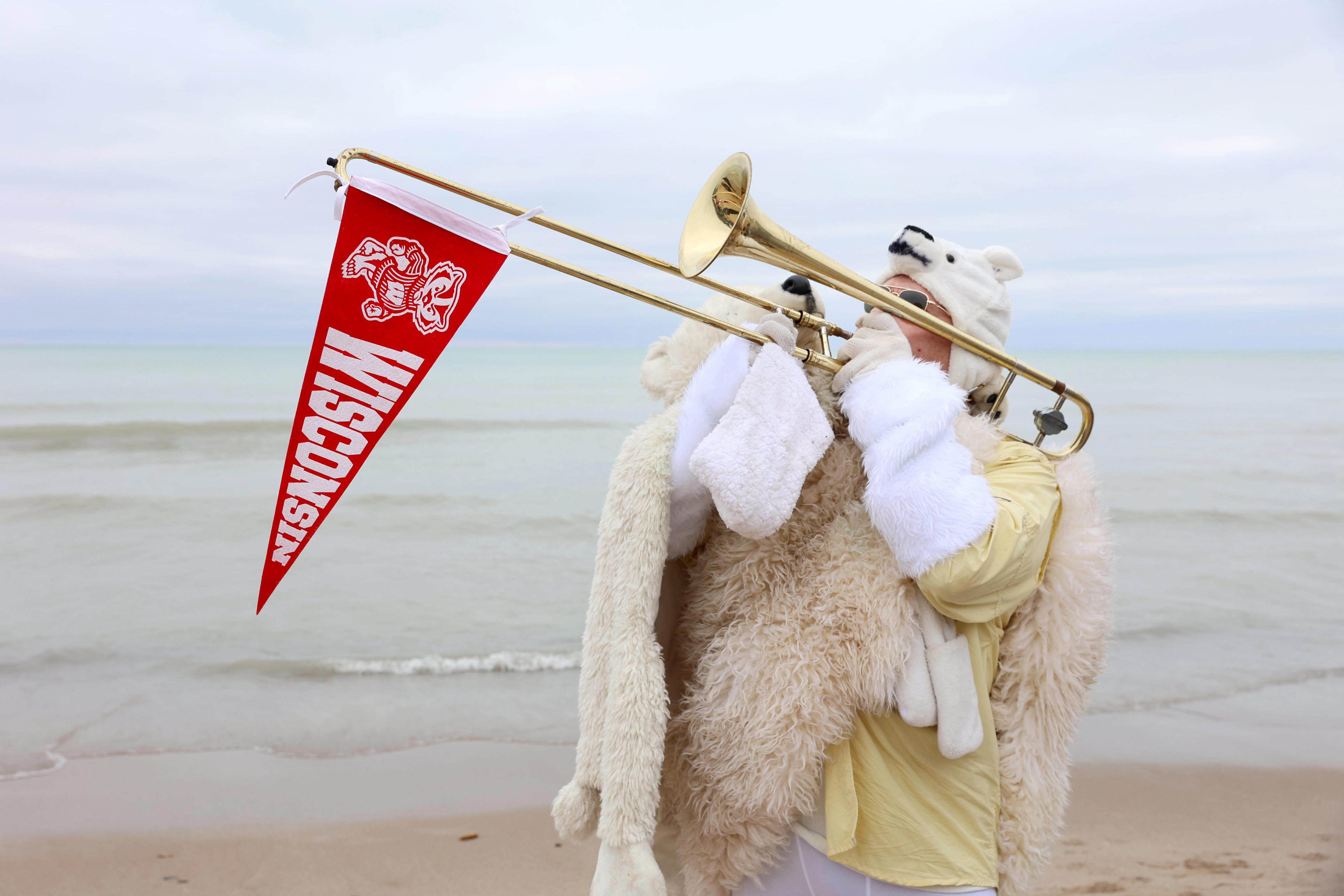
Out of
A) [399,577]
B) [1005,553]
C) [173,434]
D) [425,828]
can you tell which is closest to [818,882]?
[1005,553]

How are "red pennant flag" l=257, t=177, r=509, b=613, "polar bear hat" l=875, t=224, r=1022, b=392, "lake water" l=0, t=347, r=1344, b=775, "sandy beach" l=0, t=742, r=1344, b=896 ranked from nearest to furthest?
"red pennant flag" l=257, t=177, r=509, b=613, "polar bear hat" l=875, t=224, r=1022, b=392, "sandy beach" l=0, t=742, r=1344, b=896, "lake water" l=0, t=347, r=1344, b=775

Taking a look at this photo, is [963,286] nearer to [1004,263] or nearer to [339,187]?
[1004,263]

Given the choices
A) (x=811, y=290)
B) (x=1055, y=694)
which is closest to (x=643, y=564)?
(x=811, y=290)

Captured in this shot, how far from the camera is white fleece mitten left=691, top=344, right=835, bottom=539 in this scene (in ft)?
4.49

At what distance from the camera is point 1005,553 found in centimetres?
142

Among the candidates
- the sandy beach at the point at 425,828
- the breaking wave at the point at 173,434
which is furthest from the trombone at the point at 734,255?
the breaking wave at the point at 173,434

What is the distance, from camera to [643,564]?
4.86ft

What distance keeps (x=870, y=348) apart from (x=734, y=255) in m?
0.29

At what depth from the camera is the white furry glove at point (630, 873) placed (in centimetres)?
140

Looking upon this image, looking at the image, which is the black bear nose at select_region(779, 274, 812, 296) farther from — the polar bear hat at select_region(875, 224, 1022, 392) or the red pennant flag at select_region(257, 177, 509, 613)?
the red pennant flag at select_region(257, 177, 509, 613)

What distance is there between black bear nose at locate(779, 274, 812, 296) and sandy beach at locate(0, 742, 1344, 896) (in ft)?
8.70

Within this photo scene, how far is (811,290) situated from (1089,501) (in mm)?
637

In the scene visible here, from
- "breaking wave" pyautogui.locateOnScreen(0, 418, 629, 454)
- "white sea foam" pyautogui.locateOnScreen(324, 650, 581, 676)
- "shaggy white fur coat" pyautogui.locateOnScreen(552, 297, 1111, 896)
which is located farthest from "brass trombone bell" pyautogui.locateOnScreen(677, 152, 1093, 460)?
"breaking wave" pyautogui.locateOnScreen(0, 418, 629, 454)

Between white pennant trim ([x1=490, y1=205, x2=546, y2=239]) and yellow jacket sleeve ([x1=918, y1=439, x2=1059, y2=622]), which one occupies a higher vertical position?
white pennant trim ([x1=490, y1=205, x2=546, y2=239])
